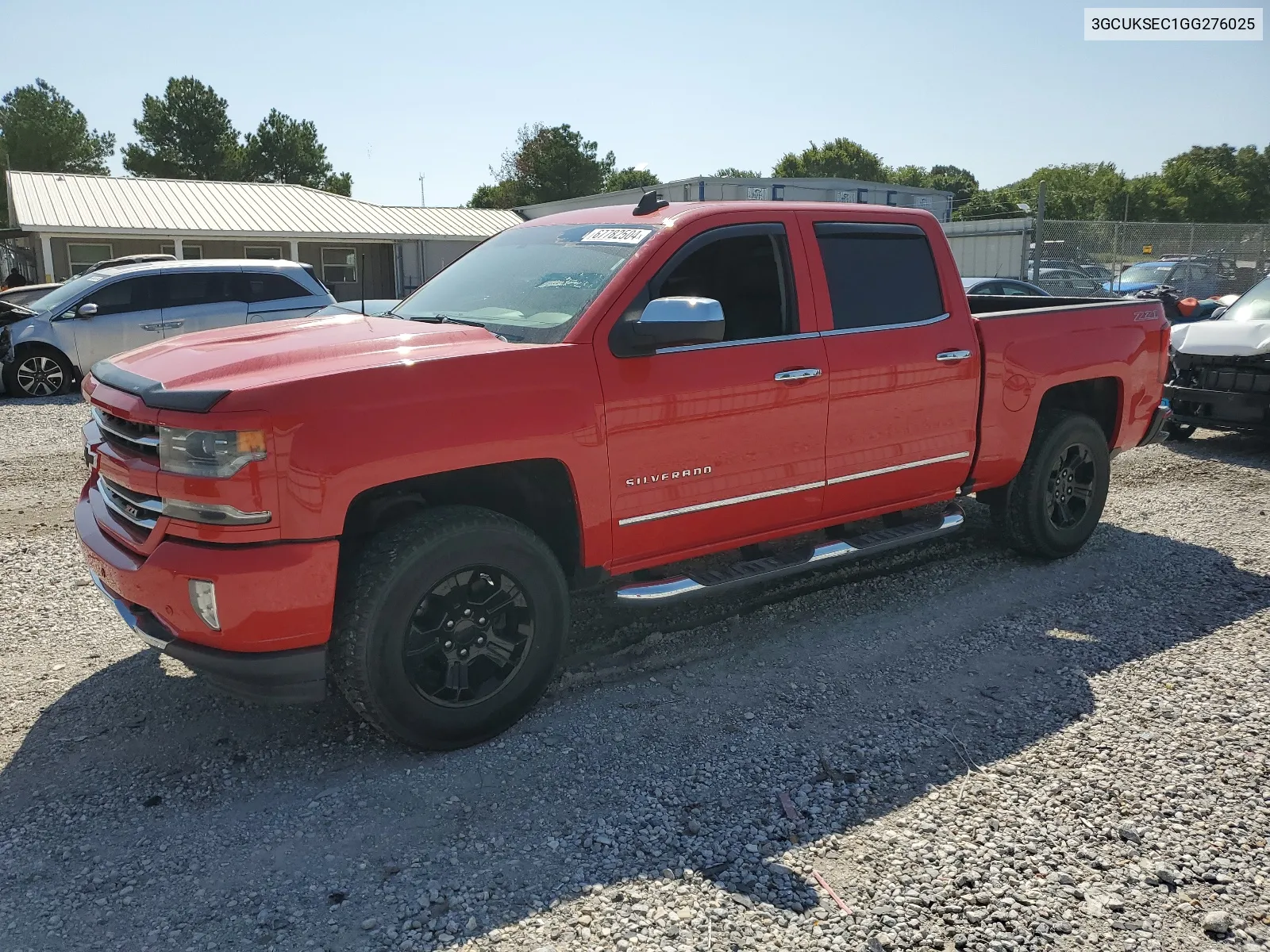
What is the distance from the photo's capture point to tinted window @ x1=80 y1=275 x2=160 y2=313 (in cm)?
1298

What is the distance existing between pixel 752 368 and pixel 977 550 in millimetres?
2829

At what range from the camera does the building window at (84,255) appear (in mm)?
25859

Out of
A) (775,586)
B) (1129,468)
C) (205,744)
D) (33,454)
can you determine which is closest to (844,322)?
(775,586)

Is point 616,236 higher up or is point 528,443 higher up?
point 616,236

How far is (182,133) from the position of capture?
217ft

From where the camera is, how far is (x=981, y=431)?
522 centimetres

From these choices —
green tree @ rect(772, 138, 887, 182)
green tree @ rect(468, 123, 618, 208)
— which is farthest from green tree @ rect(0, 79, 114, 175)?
green tree @ rect(772, 138, 887, 182)

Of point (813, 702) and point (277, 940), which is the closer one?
point (277, 940)

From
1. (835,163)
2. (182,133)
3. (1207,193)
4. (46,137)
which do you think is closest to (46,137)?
(46,137)

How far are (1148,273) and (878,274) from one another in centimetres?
1839

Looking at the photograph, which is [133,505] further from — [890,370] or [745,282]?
[890,370]

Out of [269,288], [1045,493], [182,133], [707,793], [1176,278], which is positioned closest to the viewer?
[707,793]

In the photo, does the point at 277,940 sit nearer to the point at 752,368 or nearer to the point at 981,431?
the point at 752,368

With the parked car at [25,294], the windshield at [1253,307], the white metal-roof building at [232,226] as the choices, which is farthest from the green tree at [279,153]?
the windshield at [1253,307]
